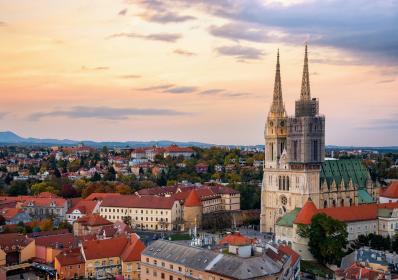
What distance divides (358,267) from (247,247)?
9362 millimetres

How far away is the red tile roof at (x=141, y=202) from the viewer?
3415 inches

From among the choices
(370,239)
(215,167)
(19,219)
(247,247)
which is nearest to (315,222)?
(370,239)

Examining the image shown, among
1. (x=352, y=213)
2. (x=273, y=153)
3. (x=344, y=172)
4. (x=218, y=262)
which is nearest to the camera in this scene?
(x=218, y=262)

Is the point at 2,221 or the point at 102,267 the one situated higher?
the point at 2,221

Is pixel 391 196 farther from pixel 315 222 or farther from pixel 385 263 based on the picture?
pixel 385 263

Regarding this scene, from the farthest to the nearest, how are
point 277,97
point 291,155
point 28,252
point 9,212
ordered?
1. point 277,97
2. point 9,212
3. point 291,155
4. point 28,252

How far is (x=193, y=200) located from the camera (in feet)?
289

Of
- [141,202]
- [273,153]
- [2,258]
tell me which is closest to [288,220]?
[273,153]

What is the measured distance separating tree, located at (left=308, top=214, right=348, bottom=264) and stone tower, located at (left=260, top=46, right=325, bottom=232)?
649 inches

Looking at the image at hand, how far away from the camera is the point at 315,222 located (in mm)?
61719

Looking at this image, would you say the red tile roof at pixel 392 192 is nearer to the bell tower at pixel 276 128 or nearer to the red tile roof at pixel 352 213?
the red tile roof at pixel 352 213

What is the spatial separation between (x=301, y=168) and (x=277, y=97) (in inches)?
482

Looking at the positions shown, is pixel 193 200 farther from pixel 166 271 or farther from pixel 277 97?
pixel 166 271

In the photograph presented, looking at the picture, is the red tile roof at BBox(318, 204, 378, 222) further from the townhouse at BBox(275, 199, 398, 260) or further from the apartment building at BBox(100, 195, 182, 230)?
the apartment building at BBox(100, 195, 182, 230)
